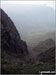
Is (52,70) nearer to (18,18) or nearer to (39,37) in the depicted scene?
(39,37)

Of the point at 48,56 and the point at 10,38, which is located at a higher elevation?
the point at 10,38

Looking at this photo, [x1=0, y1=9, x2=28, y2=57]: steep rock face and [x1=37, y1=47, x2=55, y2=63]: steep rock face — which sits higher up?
[x1=0, y1=9, x2=28, y2=57]: steep rock face

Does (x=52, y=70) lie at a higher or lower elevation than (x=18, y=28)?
lower

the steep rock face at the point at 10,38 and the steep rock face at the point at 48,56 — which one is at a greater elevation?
the steep rock face at the point at 10,38

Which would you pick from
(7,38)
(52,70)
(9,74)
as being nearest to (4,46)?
(7,38)

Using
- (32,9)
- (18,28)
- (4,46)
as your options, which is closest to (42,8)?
(32,9)

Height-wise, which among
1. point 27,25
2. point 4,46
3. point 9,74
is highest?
point 27,25
